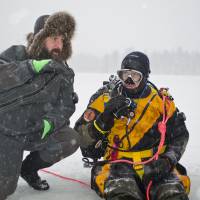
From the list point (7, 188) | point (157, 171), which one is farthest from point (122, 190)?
point (7, 188)

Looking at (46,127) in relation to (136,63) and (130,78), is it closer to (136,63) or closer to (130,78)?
(130,78)

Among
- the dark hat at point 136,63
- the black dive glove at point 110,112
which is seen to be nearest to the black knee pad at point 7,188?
the black dive glove at point 110,112

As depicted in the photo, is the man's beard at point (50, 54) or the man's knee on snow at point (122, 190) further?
the man's beard at point (50, 54)

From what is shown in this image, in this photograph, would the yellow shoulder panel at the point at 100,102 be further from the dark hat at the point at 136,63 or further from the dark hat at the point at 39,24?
the dark hat at the point at 39,24

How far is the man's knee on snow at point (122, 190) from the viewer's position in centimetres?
303

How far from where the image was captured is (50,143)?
3.64 meters

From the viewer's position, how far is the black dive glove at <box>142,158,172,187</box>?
11.2 ft

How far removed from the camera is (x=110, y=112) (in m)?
3.57

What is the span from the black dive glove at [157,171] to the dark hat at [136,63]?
100cm

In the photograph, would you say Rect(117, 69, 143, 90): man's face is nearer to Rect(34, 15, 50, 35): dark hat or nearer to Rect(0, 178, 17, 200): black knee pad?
Rect(34, 15, 50, 35): dark hat

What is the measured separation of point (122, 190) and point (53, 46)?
1.75 m

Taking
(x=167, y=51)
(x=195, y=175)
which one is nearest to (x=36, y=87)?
(x=195, y=175)

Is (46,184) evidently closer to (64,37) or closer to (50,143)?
(50,143)

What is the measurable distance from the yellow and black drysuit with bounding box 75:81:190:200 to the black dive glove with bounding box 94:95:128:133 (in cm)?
5
